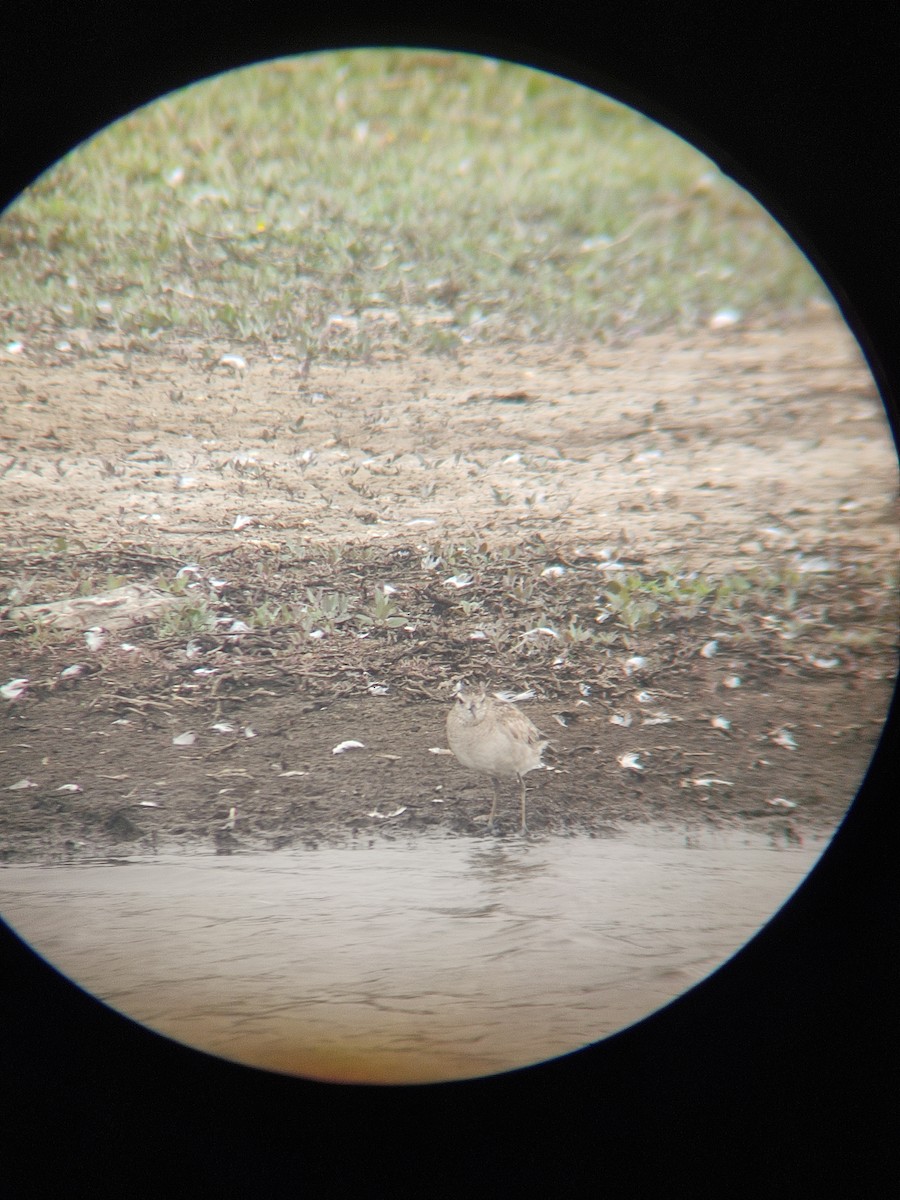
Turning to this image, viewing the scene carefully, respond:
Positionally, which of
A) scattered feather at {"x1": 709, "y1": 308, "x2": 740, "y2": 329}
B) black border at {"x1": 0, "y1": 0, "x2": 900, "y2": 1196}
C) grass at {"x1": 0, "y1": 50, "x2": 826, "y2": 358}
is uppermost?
grass at {"x1": 0, "y1": 50, "x2": 826, "y2": 358}

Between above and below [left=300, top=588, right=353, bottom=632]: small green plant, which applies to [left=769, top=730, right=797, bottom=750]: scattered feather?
below

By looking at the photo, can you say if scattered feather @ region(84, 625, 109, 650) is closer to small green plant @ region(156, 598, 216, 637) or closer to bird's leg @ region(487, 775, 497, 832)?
small green plant @ region(156, 598, 216, 637)

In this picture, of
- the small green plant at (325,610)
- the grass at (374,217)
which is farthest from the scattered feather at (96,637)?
the grass at (374,217)

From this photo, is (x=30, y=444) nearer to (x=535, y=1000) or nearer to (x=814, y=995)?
(x=535, y=1000)

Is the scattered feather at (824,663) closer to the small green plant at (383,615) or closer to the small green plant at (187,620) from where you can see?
the small green plant at (383,615)

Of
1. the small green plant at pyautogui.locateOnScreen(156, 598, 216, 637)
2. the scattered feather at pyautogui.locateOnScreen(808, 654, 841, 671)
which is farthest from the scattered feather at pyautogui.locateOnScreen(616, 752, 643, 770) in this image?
the small green plant at pyautogui.locateOnScreen(156, 598, 216, 637)

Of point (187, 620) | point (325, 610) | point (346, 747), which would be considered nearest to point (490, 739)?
point (346, 747)

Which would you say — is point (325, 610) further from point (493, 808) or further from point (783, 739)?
point (783, 739)

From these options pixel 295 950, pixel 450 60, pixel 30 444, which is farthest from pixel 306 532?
pixel 450 60
